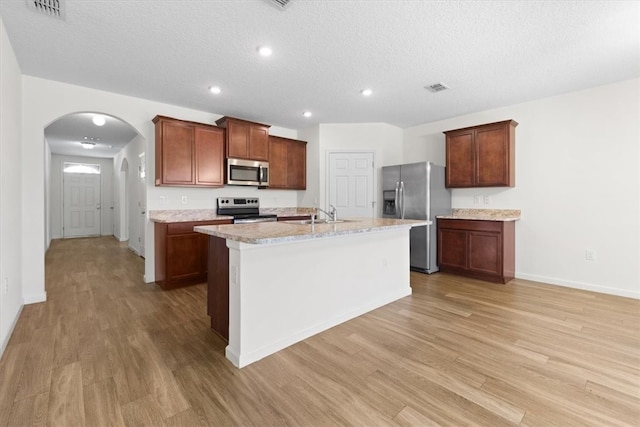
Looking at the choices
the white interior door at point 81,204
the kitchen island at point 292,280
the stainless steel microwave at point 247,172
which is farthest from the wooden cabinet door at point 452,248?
the white interior door at point 81,204

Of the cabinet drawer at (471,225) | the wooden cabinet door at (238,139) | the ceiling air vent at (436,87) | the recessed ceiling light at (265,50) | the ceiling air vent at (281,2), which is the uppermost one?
the ceiling air vent at (436,87)

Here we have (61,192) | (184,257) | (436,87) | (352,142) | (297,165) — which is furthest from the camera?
(61,192)

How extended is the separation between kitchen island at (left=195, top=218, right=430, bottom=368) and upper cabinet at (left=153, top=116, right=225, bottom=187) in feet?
6.34

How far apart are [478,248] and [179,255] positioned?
420 centimetres

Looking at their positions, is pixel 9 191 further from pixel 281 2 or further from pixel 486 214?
pixel 486 214

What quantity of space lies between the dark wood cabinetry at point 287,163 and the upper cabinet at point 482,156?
262 centimetres

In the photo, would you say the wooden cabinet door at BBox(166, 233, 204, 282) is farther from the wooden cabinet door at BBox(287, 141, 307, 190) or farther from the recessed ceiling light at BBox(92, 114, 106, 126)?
the recessed ceiling light at BBox(92, 114, 106, 126)

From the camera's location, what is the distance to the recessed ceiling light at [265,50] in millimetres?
2728

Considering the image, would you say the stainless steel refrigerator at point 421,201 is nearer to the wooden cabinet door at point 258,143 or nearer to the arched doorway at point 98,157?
the wooden cabinet door at point 258,143

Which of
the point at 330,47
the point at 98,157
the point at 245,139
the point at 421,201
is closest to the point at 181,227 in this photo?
the point at 245,139

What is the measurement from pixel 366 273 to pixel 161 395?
2.00 m

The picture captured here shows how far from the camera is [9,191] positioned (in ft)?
8.54

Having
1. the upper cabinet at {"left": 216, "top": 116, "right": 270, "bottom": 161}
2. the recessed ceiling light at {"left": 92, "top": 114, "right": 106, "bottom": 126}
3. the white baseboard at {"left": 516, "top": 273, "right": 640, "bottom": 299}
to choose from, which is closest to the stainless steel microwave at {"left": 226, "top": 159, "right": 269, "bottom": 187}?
the upper cabinet at {"left": 216, "top": 116, "right": 270, "bottom": 161}

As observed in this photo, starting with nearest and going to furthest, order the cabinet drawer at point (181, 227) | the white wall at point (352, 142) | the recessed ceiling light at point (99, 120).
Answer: the cabinet drawer at point (181, 227)
the recessed ceiling light at point (99, 120)
the white wall at point (352, 142)
